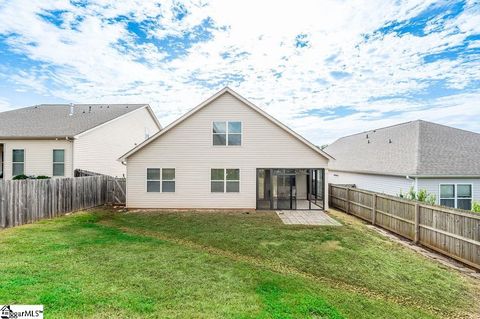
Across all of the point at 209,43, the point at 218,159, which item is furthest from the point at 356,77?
the point at 218,159

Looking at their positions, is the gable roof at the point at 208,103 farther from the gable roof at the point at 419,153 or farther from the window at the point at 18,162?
the window at the point at 18,162

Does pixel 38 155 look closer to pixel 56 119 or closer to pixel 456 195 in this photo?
pixel 56 119

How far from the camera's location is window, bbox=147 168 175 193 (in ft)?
50.7

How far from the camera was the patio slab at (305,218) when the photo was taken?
11953 millimetres

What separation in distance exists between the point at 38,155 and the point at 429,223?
2208 centimetres

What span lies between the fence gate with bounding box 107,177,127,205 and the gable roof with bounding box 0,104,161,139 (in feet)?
13.5

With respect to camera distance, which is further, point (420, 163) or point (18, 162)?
point (18, 162)

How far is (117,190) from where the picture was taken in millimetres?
17078

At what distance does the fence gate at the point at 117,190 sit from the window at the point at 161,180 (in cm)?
268

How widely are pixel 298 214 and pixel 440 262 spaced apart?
23.9 feet

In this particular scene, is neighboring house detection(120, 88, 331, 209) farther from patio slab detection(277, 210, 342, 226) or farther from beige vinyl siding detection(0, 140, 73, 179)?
beige vinyl siding detection(0, 140, 73, 179)

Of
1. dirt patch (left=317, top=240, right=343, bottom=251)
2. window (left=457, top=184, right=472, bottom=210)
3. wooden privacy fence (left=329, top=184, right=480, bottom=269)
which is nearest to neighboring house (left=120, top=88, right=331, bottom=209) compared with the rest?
wooden privacy fence (left=329, top=184, right=480, bottom=269)

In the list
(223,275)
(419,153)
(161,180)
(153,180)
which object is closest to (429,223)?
(223,275)

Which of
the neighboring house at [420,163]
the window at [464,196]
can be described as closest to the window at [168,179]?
the neighboring house at [420,163]
